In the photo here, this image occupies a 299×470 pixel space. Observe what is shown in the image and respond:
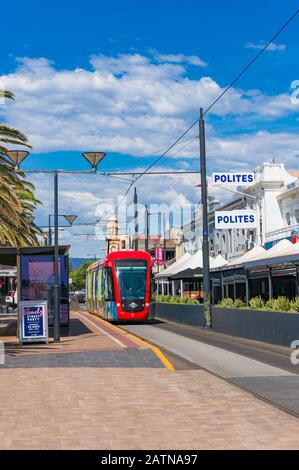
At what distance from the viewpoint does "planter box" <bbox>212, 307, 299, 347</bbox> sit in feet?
66.1

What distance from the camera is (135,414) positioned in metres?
9.39

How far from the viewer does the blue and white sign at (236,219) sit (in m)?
45.7

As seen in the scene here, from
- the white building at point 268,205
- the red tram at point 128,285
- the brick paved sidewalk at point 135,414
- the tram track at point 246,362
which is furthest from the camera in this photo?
the white building at point 268,205

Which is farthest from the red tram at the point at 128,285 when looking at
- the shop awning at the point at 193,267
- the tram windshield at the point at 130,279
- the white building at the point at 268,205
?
the white building at the point at 268,205

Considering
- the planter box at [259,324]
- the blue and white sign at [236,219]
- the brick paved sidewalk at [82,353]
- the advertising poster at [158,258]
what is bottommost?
the brick paved sidewalk at [82,353]

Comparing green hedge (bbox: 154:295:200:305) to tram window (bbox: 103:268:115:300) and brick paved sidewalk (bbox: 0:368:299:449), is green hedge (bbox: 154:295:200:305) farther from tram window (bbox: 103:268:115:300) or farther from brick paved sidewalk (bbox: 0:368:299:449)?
brick paved sidewalk (bbox: 0:368:299:449)

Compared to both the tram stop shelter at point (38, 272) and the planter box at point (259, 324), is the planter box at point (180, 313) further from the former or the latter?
the tram stop shelter at point (38, 272)

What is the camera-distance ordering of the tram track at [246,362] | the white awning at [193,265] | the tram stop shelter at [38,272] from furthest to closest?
the white awning at [193,265]
the tram stop shelter at [38,272]
the tram track at [246,362]

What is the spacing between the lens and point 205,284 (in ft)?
98.0

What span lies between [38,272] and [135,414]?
15.2 metres

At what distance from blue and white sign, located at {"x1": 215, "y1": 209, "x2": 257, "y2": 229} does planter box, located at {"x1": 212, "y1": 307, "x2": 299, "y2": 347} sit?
16.8 m

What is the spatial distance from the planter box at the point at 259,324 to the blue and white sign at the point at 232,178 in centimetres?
1302
